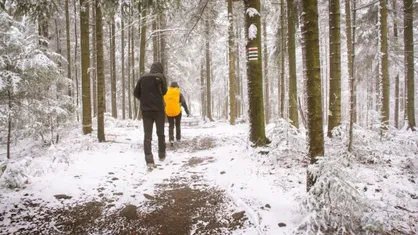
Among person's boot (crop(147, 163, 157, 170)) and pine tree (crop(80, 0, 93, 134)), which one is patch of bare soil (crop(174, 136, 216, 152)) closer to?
person's boot (crop(147, 163, 157, 170))

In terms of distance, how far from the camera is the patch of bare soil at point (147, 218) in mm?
2988

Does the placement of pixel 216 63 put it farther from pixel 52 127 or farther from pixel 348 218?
pixel 348 218

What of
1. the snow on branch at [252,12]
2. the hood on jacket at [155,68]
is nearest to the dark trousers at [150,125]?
the hood on jacket at [155,68]

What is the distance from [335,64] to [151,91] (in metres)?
4.86

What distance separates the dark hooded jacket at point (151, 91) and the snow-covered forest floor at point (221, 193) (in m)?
1.47

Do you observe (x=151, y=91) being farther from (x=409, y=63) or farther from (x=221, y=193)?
(x=409, y=63)

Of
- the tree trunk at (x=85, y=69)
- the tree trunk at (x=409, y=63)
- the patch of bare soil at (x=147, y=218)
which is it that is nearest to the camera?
the patch of bare soil at (x=147, y=218)

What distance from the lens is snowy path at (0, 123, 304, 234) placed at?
3.10 metres

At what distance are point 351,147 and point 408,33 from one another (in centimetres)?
951

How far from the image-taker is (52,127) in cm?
821

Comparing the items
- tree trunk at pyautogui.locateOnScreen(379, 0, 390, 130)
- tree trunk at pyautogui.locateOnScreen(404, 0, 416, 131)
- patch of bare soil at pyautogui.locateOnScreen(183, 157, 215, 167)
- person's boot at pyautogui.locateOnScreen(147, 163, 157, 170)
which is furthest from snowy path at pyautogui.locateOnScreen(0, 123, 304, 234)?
tree trunk at pyautogui.locateOnScreen(404, 0, 416, 131)

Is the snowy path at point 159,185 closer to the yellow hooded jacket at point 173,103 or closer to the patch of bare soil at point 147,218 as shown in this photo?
the patch of bare soil at point 147,218

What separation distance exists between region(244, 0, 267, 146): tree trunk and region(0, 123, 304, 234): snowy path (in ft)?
1.84

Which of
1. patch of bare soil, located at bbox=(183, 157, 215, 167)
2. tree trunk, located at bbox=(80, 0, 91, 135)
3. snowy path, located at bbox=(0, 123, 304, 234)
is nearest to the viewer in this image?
snowy path, located at bbox=(0, 123, 304, 234)
